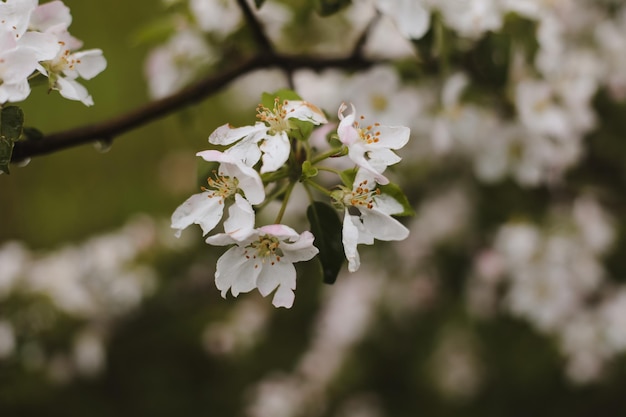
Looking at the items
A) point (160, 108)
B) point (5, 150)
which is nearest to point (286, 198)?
point (5, 150)

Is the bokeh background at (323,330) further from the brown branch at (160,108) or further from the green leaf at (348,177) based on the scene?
the green leaf at (348,177)

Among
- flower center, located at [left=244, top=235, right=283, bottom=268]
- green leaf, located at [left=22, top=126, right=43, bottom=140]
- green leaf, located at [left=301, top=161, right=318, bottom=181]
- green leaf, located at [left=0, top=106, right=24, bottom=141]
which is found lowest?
green leaf, located at [left=22, top=126, right=43, bottom=140]

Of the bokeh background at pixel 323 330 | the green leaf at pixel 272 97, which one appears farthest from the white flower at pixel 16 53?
the bokeh background at pixel 323 330

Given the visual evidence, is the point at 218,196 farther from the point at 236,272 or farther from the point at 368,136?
the point at 368,136

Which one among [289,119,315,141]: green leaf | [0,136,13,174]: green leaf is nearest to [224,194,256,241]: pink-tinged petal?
[289,119,315,141]: green leaf

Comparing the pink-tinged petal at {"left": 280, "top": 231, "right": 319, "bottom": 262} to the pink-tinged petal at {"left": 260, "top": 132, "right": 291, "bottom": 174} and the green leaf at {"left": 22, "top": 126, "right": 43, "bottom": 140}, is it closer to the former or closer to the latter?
the pink-tinged petal at {"left": 260, "top": 132, "right": 291, "bottom": 174}

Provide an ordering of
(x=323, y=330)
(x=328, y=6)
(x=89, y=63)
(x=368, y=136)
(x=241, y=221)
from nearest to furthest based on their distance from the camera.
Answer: (x=241, y=221) < (x=368, y=136) < (x=89, y=63) < (x=328, y=6) < (x=323, y=330)

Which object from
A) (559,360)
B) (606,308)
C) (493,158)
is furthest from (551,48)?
(559,360)
